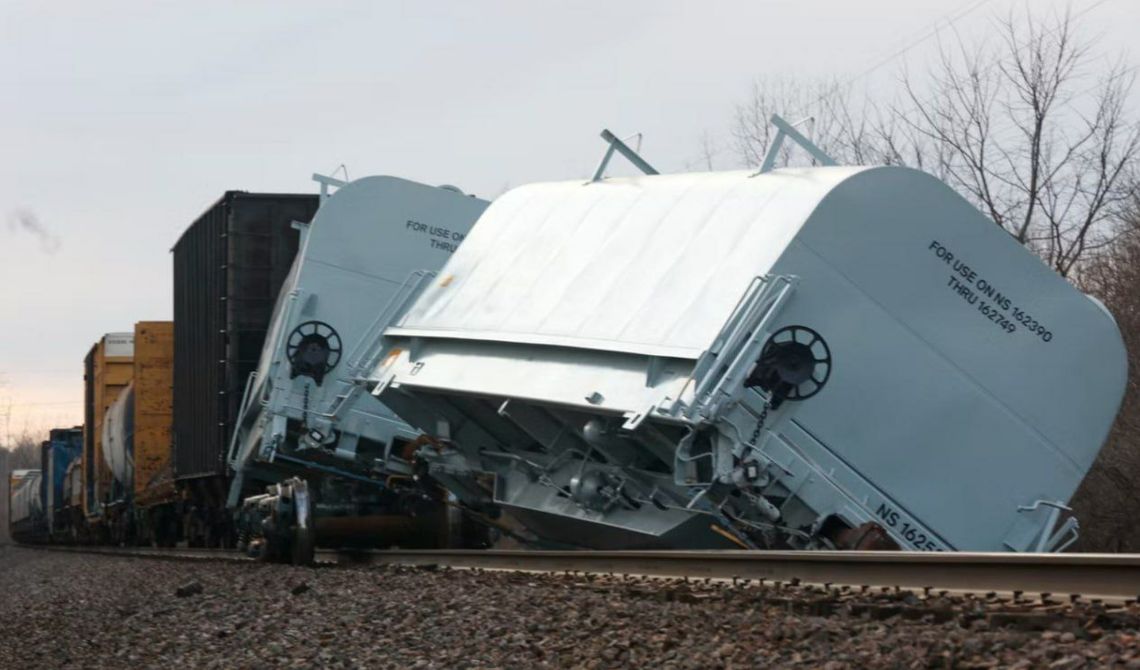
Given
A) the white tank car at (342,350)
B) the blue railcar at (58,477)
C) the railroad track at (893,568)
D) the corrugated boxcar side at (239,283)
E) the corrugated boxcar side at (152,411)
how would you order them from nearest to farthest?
the railroad track at (893,568), the white tank car at (342,350), the corrugated boxcar side at (239,283), the corrugated boxcar side at (152,411), the blue railcar at (58,477)

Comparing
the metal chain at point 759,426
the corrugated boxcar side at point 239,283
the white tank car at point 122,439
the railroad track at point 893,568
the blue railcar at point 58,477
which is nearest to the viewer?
the railroad track at point 893,568

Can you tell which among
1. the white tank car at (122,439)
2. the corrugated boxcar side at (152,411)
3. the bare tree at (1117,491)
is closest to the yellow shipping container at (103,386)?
the white tank car at (122,439)

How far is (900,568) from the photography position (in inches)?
287

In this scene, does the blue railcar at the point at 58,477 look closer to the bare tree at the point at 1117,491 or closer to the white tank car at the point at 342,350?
Result: the white tank car at the point at 342,350

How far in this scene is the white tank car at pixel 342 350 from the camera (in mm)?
14773

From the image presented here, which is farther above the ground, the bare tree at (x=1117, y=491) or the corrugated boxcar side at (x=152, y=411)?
the corrugated boxcar side at (x=152, y=411)

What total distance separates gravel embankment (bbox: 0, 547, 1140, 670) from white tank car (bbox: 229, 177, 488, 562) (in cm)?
266

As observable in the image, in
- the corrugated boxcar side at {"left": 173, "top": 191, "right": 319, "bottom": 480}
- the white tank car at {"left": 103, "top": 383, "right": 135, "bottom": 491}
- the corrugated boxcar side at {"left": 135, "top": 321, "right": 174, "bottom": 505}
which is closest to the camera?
the corrugated boxcar side at {"left": 173, "top": 191, "right": 319, "bottom": 480}

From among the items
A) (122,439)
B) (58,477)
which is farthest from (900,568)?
(58,477)

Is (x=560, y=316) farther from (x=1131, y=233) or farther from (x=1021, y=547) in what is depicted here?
(x=1131, y=233)

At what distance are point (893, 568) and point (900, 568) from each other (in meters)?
0.06

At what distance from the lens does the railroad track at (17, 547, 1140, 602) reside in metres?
6.10

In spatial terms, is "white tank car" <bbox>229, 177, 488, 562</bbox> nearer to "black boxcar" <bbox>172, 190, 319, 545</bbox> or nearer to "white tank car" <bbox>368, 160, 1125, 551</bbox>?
"black boxcar" <bbox>172, 190, 319, 545</bbox>

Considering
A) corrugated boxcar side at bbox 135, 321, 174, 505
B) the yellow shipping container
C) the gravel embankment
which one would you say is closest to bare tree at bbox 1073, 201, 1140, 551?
the gravel embankment
